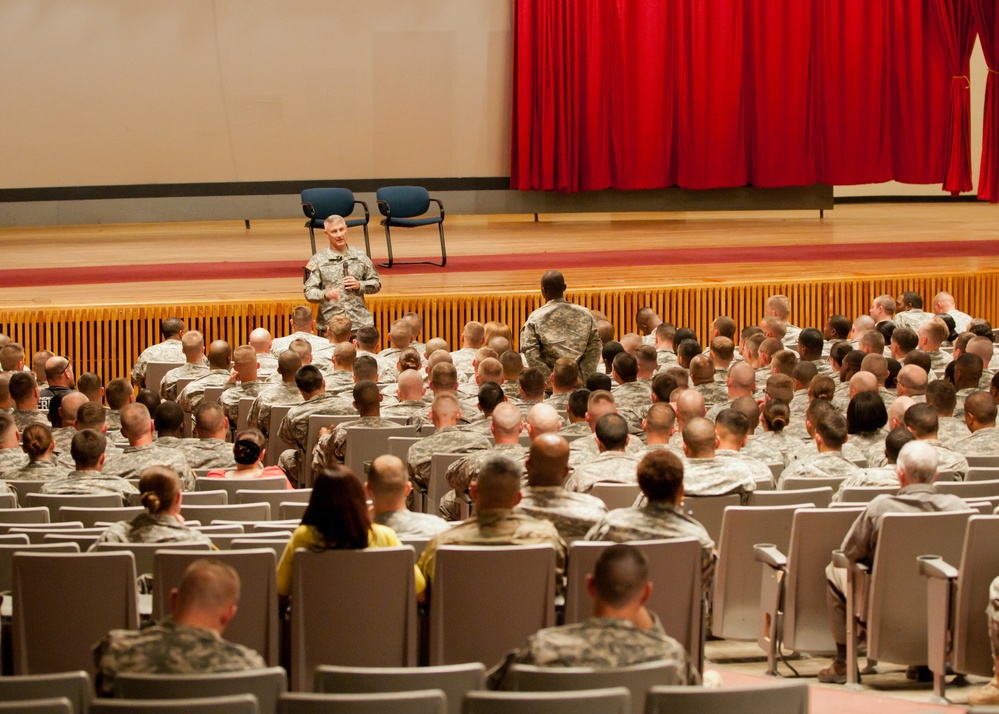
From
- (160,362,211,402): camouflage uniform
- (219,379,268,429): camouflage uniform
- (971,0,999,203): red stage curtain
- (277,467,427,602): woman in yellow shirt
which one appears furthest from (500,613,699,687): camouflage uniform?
(971,0,999,203): red stage curtain

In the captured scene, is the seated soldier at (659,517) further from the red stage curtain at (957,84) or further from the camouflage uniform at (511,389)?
the red stage curtain at (957,84)

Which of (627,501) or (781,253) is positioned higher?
(781,253)

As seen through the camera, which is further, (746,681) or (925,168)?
(925,168)

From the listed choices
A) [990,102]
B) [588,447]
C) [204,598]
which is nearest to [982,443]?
[588,447]

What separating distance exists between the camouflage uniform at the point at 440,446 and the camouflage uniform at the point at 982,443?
227 centimetres

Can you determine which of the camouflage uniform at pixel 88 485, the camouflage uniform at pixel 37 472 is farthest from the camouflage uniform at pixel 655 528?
the camouflage uniform at pixel 37 472

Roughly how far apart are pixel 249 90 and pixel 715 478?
38.9 feet

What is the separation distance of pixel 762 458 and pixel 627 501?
3.97ft

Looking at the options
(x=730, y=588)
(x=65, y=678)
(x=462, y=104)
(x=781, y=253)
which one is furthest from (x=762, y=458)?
(x=462, y=104)

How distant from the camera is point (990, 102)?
1488 cm

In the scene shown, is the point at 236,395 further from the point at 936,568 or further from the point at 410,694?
the point at 410,694

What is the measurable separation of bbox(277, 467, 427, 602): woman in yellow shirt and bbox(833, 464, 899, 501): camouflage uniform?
6.71ft

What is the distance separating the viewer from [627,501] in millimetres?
5070

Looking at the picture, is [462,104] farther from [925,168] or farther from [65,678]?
[65,678]
